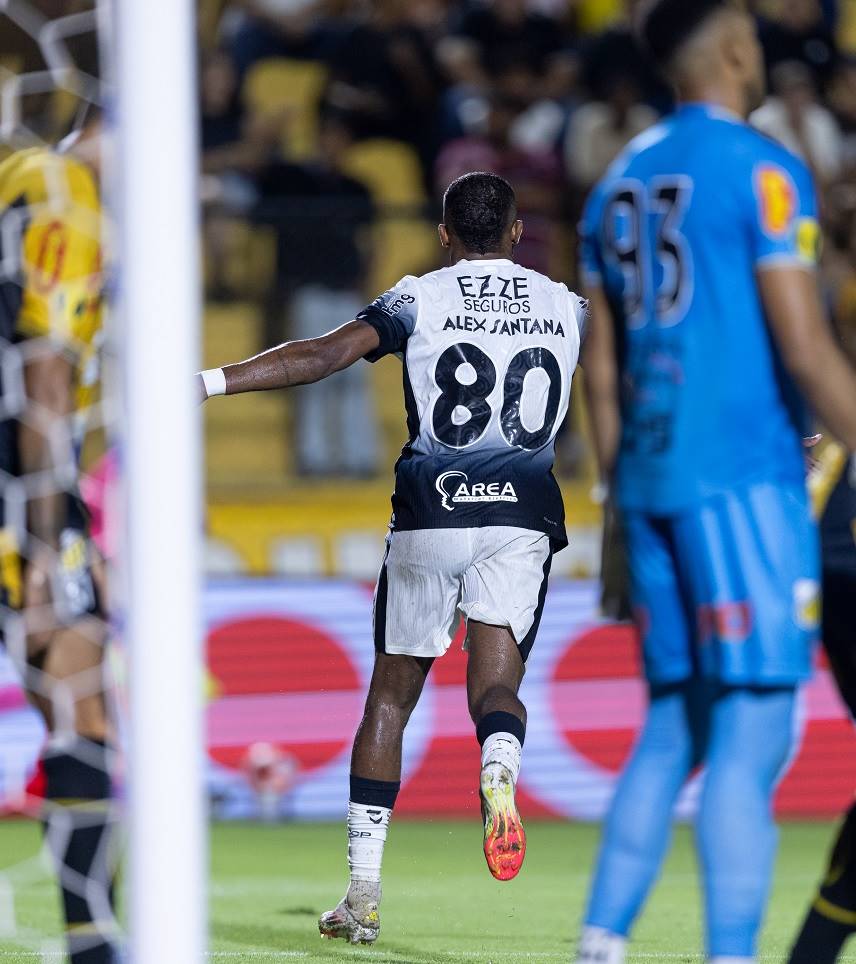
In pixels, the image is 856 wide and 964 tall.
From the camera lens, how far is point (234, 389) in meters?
4.50

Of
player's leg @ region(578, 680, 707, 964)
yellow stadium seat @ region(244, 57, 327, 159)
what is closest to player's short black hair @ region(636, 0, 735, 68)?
player's leg @ region(578, 680, 707, 964)

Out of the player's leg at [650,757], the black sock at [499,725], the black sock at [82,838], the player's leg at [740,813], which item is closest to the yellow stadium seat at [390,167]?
the black sock at [499,725]

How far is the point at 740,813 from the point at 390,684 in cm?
195

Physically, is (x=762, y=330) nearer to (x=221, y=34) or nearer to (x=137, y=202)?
(x=137, y=202)

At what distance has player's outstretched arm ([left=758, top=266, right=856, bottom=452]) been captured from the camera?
3281mm

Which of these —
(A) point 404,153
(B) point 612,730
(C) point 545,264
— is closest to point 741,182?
(B) point 612,730

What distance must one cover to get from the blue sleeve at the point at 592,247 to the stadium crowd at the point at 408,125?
6.99 meters

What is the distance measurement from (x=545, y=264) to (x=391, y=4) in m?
3.11

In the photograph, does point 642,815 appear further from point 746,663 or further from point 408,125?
point 408,125

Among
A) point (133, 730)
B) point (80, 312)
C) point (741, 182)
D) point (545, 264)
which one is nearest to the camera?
point (133, 730)

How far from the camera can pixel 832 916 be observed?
3.77 metres

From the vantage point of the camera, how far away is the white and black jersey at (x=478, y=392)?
5.01 metres

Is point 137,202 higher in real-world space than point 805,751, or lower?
higher

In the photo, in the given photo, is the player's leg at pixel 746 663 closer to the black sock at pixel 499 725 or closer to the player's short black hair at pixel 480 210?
the black sock at pixel 499 725
